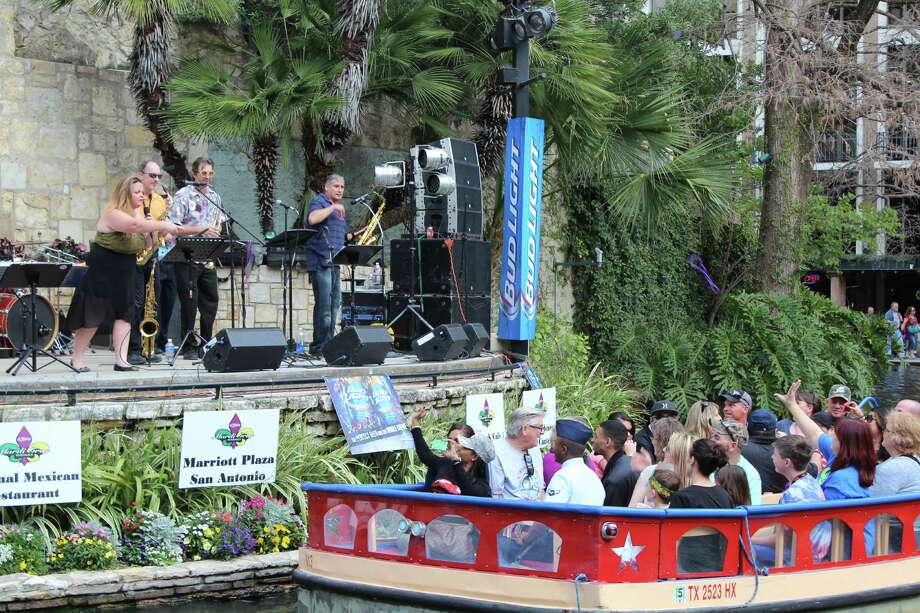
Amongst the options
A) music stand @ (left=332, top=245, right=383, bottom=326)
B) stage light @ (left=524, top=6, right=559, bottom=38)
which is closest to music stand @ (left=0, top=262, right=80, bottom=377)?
music stand @ (left=332, top=245, right=383, bottom=326)

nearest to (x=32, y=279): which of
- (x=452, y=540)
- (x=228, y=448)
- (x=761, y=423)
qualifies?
(x=228, y=448)

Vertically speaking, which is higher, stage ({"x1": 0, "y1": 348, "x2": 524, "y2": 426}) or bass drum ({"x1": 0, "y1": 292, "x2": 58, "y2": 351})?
bass drum ({"x1": 0, "y1": 292, "x2": 58, "y2": 351})

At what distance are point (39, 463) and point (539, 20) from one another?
6.58m

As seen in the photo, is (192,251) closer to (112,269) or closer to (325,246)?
(112,269)

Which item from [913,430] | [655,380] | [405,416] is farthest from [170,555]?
[655,380]

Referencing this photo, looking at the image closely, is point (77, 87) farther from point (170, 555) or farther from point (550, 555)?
point (550, 555)

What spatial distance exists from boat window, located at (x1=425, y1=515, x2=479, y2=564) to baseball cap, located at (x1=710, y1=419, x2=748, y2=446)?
170 cm

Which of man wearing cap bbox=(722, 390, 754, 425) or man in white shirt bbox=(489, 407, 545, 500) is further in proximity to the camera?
man wearing cap bbox=(722, 390, 754, 425)

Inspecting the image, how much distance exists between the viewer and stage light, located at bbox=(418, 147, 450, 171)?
13141 millimetres

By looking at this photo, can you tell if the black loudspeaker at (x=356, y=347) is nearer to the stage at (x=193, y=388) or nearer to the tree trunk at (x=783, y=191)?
the stage at (x=193, y=388)

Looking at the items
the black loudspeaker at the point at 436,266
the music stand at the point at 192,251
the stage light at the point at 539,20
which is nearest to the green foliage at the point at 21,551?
the music stand at the point at 192,251

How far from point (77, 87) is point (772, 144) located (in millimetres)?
10804

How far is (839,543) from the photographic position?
661 centimetres

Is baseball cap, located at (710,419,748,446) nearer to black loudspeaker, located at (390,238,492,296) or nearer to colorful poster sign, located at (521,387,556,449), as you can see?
colorful poster sign, located at (521,387,556,449)
